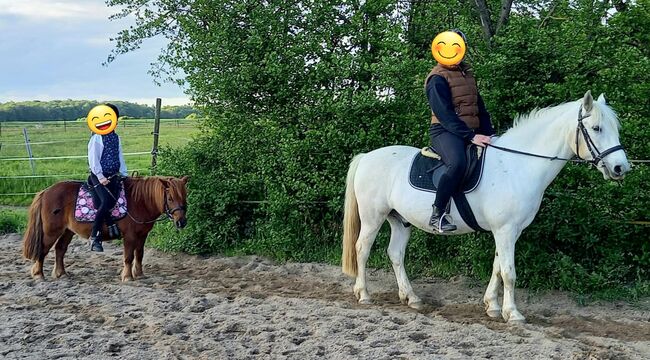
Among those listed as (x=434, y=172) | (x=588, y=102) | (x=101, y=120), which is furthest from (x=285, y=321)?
(x=101, y=120)

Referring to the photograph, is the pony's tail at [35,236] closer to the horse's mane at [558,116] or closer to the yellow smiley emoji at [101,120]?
the yellow smiley emoji at [101,120]

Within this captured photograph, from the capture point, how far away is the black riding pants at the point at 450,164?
18.2 feet

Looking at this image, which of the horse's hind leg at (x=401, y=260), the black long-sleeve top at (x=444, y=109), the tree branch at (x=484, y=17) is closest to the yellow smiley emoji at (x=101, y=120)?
the horse's hind leg at (x=401, y=260)

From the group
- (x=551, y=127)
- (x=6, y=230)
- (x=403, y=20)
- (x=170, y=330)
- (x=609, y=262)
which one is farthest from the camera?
(x=6, y=230)

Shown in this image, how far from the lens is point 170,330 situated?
204 inches

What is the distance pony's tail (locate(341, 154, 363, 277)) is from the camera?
6668 millimetres

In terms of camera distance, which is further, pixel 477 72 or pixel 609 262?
pixel 477 72

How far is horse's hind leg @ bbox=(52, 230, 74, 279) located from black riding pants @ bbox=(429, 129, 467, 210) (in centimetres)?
470

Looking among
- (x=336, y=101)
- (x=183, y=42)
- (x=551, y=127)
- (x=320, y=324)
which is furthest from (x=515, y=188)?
(x=183, y=42)

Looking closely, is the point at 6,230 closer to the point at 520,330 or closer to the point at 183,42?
the point at 183,42

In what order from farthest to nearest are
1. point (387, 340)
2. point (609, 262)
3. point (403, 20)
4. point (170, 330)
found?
point (403, 20) → point (609, 262) → point (170, 330) → point (387, 340)

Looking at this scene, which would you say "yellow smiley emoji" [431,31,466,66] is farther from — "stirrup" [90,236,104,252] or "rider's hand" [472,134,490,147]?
"stirrup" [90,236,104,252]

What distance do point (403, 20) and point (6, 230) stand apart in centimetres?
766

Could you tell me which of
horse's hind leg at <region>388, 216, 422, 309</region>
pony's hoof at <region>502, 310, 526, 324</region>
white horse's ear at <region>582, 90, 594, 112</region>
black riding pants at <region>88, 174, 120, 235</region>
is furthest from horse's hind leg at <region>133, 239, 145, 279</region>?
white horse's ear at <region>582, 90, 594, 112</region>
